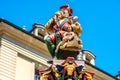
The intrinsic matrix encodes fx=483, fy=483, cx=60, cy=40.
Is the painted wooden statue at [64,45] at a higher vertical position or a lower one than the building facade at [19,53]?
lower

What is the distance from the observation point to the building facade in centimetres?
2345

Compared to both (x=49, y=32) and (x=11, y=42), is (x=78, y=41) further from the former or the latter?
(x=11, y=42)

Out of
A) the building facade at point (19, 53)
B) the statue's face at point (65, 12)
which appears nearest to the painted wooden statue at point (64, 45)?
the statue's face at point (65, 12)

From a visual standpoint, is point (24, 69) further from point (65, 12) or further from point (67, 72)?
point (67, 72)

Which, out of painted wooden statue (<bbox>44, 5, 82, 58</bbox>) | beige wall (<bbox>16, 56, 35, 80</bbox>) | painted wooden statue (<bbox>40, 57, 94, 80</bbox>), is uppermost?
beige wall (<bbox>16, 56, 35, 80</bbox>)

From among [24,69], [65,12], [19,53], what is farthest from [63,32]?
[19,53]

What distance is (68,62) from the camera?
7.04 meters

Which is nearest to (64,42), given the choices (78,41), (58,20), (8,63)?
(78,41)

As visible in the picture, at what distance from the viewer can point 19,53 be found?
2420 centimetres

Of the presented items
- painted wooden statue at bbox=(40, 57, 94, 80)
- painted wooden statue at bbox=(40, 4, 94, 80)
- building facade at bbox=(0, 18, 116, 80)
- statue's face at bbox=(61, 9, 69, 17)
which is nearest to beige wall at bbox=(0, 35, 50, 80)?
building facade at bbox=(0, 18, 116, 80)

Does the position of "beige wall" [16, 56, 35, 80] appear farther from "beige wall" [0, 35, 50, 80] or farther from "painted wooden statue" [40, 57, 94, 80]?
"painted wooden statue" [40, 57, 94, 80]

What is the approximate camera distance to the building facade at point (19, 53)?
76.9 ft

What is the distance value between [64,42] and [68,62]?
0.40 metres

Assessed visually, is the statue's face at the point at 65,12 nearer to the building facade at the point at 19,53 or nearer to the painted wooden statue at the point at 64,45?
the painted wooden statue at the point at 64,45
